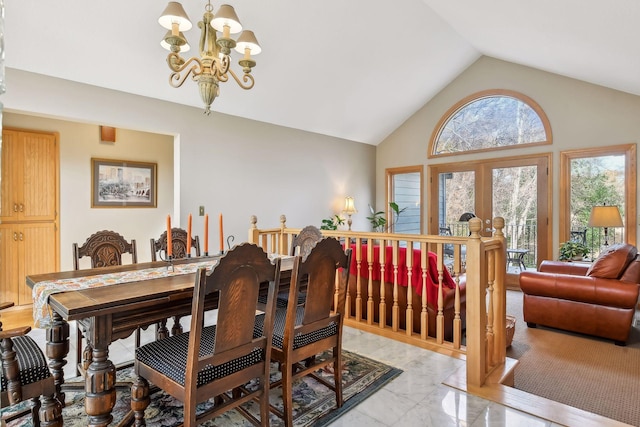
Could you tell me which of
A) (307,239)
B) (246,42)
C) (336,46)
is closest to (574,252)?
(307,239)

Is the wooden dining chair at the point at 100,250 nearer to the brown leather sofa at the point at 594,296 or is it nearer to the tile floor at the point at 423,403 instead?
the tile floor at the point at 423,403

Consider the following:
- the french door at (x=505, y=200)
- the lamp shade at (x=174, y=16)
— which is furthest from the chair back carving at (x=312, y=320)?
the french door at (x=505, y=200)

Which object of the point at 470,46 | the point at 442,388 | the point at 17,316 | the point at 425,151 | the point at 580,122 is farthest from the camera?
the point at 425,151

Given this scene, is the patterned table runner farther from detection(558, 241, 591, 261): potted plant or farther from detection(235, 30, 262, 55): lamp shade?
detection(558, 241, 591, 261): potted plant

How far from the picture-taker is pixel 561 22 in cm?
337

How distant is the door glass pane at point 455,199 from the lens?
20.0 feet

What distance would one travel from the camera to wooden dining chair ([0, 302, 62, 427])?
151cm

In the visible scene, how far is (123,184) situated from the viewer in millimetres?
5086

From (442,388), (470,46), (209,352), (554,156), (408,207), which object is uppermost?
(470,46)

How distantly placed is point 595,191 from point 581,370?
309cm

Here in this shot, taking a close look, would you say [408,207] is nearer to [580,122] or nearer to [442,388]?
[580,122]

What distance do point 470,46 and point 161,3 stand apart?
14.3 ft

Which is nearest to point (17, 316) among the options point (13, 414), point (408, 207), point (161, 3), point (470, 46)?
point (13, 414)

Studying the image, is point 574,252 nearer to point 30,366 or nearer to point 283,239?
point 283,239
